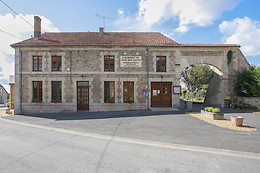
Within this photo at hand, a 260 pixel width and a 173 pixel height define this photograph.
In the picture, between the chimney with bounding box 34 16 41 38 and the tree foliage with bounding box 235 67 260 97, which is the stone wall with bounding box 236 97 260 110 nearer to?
the tree foliage with bounding box 235 67 260 97

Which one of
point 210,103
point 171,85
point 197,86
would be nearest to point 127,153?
point 171,85

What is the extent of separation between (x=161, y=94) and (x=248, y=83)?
783 centimetres

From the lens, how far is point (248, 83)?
1197 centimetres

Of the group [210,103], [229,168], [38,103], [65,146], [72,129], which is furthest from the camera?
[210,103]

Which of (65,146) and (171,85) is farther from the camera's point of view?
(171,85)

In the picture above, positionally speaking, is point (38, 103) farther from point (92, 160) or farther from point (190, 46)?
point (190, 46)

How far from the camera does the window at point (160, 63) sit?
41.3ft

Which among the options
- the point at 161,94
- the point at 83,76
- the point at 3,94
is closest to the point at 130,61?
the point at 161,94

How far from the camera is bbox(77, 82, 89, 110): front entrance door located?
12.4m

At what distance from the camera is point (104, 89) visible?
490 inches

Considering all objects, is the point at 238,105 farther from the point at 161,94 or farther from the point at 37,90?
the point at 37,90

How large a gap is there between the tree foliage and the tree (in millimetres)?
12112

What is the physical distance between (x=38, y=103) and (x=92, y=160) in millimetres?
11326

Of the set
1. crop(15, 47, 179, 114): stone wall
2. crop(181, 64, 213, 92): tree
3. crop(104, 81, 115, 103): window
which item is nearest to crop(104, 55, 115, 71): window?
crop(15, 47, 179, 114): stone wall
